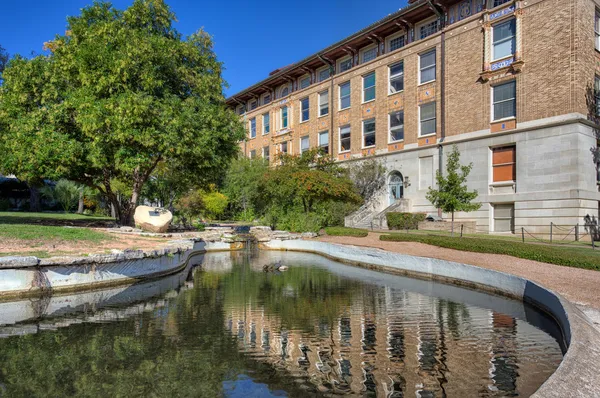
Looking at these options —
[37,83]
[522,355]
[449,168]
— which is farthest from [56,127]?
[522,355]

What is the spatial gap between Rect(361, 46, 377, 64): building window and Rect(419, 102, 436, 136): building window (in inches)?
286

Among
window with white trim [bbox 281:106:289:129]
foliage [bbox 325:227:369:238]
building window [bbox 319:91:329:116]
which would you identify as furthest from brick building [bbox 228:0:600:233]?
window with white trim [bbox 281:106:289:129]

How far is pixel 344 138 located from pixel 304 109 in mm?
7193

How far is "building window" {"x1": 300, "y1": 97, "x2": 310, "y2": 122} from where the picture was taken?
137ft

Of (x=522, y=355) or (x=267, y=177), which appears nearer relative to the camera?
(x=522, y=355)

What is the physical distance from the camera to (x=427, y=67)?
30109 millimetres

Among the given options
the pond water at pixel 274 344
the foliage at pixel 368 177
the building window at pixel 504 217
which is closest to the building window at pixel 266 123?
the foliage at pixel 368 177

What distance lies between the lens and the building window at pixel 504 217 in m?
25.0

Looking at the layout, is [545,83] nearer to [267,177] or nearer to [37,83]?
[267,177]

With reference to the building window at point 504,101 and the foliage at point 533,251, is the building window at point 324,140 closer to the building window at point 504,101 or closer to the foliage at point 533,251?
the building window at point 504,101

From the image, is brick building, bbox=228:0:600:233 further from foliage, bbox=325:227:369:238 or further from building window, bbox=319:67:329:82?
foliage, bbox=325:227:369:238

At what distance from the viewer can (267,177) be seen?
28.6 m

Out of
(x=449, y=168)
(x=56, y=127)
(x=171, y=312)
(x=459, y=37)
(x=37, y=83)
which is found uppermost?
(x=459, y=37)

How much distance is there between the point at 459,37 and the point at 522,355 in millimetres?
26390
